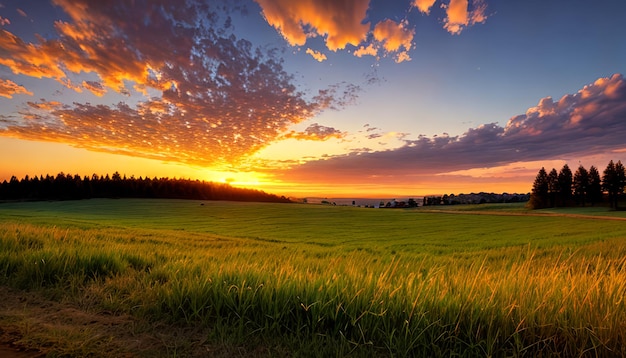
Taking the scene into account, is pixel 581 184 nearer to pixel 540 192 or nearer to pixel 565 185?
pixel 565 185

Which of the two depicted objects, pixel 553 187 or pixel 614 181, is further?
pixel 553 187

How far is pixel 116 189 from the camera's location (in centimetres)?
9819

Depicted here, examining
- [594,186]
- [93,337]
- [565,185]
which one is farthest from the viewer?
[565,185]

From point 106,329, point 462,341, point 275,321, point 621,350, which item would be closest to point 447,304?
point 462,341

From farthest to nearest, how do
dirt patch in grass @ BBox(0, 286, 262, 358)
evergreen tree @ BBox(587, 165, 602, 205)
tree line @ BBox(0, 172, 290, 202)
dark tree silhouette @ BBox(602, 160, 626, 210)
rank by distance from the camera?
tree line @ BBox(0, 172, 290, 202) → evergreen tree @ BBox(587, 165, 602, 205) → dark tree silhouette @ BBox(602, 160, 626, 210) → dirt patch in grass @ BBox(0, 286, 262, 358)

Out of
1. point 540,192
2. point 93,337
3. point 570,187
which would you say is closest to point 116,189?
point 93,337

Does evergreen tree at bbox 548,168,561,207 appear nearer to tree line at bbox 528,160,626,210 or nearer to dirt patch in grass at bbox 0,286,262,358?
tree line at bbox 528,160,626,210

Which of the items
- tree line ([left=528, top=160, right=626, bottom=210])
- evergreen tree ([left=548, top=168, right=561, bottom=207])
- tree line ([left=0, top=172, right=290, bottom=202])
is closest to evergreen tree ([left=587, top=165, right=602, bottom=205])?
tree line ([left=528, top=160, right=626, bottom=210])

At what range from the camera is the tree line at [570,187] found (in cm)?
7838

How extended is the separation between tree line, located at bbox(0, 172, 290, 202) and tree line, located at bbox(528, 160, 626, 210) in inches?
3094

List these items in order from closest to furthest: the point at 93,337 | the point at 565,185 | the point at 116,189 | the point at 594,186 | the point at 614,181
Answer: the point at 93,337
the point at 614,181
the point at 594,186
the point at 565,185
the point at 116,189

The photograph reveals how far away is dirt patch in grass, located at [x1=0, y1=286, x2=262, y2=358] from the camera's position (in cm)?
267

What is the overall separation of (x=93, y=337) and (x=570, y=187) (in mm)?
105425

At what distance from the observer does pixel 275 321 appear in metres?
3.07
